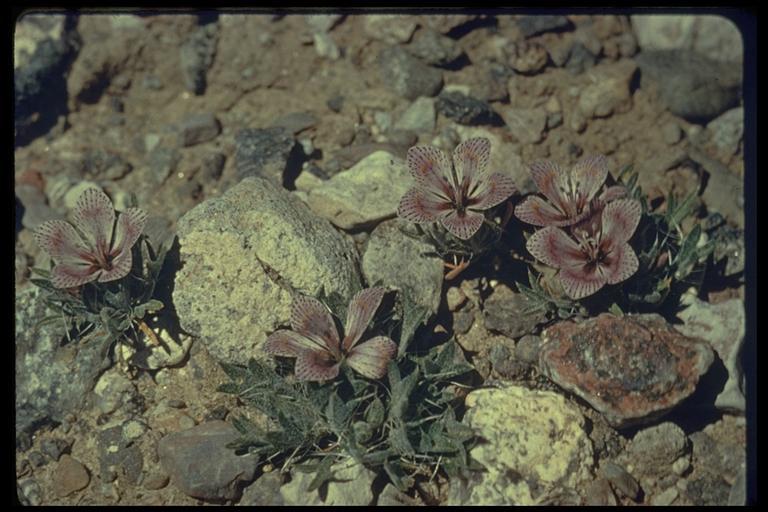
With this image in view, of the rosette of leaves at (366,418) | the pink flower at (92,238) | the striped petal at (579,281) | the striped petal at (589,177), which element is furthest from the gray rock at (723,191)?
the pink flower at (92,238)

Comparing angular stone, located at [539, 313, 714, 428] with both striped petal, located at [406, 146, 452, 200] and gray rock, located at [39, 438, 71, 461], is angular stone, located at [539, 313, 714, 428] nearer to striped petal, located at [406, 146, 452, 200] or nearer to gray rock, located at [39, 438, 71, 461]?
striped petal, located at [406, 146, 452, 200]

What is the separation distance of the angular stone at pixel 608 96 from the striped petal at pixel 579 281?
6.59ft

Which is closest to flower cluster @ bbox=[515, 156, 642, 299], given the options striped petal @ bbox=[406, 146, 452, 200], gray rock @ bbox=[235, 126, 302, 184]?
striped petal @ bbox=[406, 146, 452, 200]

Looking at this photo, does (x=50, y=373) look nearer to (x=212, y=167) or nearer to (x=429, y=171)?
(x=212, y=167)

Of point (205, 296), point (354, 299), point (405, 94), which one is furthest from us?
point (405, 94)

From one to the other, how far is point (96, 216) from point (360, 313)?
1.80 m

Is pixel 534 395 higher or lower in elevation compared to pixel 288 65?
lower

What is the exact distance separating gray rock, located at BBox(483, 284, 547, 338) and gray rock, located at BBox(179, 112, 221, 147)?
2693mm

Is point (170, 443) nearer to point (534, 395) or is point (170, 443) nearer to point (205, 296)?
point (205, 296)

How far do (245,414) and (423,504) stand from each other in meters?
1.27

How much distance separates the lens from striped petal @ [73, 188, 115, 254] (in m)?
4.64

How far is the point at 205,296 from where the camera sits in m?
4.71

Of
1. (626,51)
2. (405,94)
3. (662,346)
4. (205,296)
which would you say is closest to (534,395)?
(662,346)

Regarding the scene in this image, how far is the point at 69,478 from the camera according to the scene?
4680 mm
